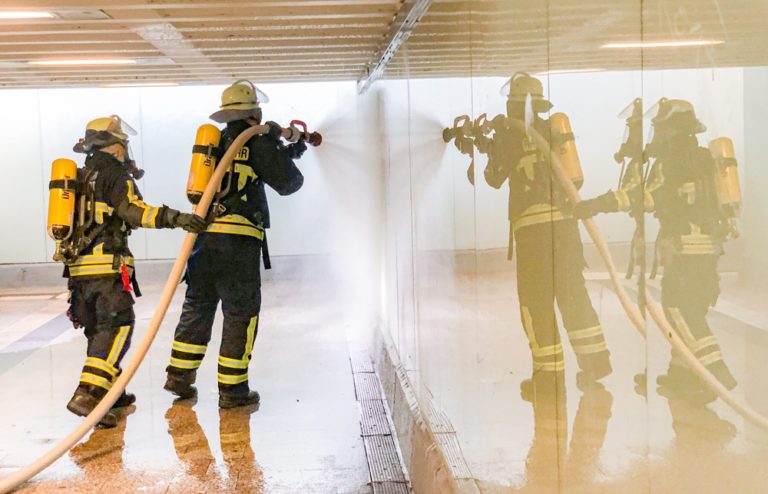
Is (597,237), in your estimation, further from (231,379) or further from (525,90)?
(231,379)

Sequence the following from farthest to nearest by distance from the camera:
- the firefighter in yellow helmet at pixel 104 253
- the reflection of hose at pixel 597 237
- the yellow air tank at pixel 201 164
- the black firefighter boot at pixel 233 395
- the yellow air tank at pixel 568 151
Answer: the black firefighter boot at pixel 233 395 < the yellow air tank at pixel 201 164 < the firefighter in yellow helmet at pixel 104 253 < the yellow air tank at pixel 568 151 < the reflection of hose at pixel 597 237

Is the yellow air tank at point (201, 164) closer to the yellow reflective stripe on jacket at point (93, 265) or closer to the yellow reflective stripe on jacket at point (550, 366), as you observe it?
the yellow reflective stripe on jacket at point (93, 265)

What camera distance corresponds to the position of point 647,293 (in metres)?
1.18

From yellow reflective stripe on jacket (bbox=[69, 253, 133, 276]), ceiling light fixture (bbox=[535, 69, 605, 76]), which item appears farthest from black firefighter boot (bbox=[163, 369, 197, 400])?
ceiling light fixture (bbox=[535, 69, 605, 76])

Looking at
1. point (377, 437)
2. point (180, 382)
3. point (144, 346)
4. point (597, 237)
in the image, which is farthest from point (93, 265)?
point (597, 237)

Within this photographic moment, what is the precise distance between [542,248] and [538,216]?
2.9 inches

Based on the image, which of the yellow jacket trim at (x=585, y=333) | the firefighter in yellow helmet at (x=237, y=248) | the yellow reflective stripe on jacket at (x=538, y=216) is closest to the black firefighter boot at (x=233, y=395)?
the firefighter in yellow helmet at (x=237, y=248)

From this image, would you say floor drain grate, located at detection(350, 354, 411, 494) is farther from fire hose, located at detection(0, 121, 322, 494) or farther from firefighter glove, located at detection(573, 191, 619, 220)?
firefighter glove, located at detection(573, 191, 619, 220)

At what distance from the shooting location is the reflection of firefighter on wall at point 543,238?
157cm

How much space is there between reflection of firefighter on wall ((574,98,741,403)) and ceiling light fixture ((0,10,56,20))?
386 centimetres

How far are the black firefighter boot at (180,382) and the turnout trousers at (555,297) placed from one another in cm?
327

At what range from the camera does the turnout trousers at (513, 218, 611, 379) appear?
1.52 m

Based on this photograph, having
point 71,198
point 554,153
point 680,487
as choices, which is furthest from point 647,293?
point 71,198

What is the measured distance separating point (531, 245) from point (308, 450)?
96.6 inches
